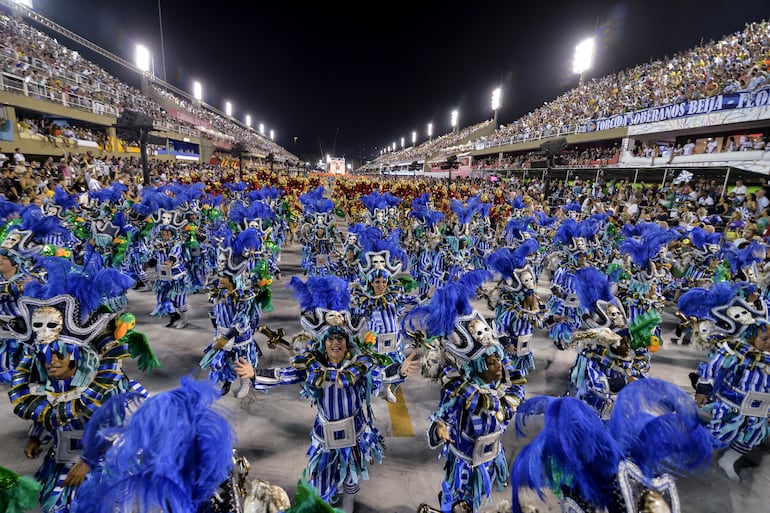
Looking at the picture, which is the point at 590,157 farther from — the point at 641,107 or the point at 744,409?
the point at 744,409

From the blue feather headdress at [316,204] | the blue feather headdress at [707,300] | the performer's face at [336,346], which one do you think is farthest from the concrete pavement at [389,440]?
the blue feather headdress at [316,204]

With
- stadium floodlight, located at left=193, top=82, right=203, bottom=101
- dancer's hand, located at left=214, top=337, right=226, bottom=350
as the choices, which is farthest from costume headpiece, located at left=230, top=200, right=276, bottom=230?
stadium floodlight, located at left=193, top=82, right=203, bottom=101

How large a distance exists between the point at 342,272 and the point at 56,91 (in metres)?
21.6

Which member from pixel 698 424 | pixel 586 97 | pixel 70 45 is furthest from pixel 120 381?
pixel 70 45

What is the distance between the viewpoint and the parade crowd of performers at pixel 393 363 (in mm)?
1712

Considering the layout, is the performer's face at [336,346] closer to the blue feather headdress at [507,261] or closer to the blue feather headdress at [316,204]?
the blue feather headdress at [507,261]

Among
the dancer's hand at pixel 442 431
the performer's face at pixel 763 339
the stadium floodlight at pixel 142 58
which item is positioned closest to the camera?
the dancer's hand at pixel 442 431

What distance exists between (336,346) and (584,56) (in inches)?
1838

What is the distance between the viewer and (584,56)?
3944 cm

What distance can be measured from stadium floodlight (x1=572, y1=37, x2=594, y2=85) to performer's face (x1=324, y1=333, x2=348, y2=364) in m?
46.1

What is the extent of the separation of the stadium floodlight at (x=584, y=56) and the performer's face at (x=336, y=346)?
46137 mm

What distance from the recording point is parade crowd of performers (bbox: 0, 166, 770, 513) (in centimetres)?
171

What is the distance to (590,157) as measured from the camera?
25062 mm

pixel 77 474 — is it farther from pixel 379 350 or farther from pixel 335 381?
pixel 379 350
